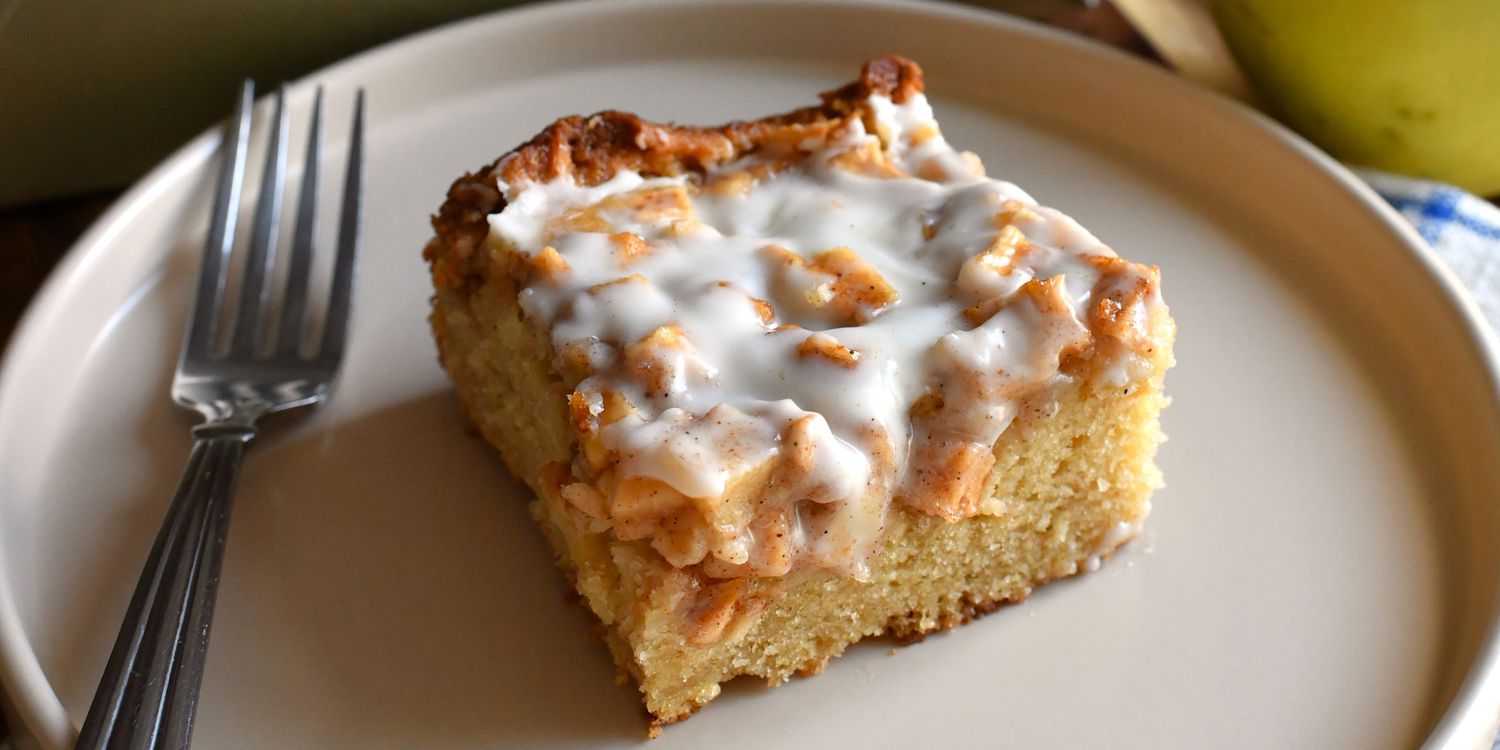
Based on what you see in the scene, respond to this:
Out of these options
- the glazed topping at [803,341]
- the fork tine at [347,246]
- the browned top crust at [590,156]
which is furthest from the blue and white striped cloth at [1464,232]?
the fork tine at [347,246]

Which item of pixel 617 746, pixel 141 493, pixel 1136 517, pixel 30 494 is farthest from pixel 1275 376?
pixel 30 494

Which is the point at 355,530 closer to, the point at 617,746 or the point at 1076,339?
the point at 617,746

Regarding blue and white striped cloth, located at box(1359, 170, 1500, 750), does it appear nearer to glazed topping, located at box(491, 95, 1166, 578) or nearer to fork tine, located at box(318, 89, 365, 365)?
glazed topping, located at box(491, 95, 1166, 578)

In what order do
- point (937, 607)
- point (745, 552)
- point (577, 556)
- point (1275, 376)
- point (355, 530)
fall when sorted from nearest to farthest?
point (745, 552), point (577, 556), point (937, 607), point (355, 530), point (1275, 376)

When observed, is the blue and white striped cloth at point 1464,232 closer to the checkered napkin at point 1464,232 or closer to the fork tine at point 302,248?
the checkered napkin at point 1464,232

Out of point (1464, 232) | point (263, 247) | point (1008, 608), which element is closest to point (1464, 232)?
point (1464, 232)

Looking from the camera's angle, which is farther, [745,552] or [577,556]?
[577,556]
